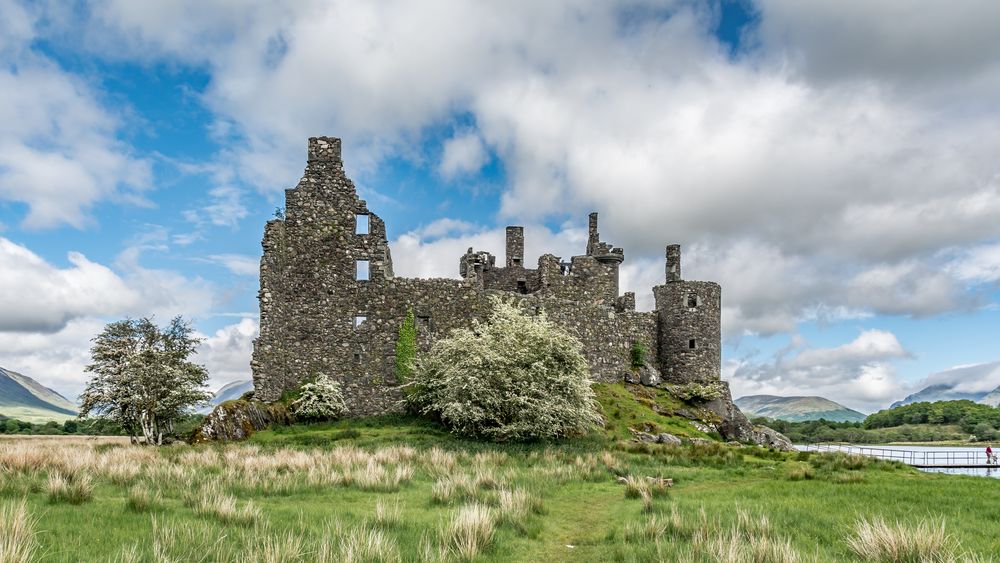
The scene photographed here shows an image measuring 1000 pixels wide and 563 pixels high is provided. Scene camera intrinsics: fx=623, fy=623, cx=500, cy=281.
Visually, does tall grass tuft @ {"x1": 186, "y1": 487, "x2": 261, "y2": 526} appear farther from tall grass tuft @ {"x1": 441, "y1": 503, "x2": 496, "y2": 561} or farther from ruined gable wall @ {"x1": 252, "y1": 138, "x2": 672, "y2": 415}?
ruined gable wall @ {"x1": 252, "y1": 138, "x2": 672, "y2": 415}

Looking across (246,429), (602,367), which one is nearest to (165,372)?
(246,429)

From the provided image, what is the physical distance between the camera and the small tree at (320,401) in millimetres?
29609

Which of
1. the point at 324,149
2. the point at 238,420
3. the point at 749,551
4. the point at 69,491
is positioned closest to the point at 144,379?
the point at 238,420

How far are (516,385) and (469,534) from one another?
1781 centimetres

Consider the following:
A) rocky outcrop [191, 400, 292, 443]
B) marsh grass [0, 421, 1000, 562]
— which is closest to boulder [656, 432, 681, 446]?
marsh grass [0, 421, 1000, 562]

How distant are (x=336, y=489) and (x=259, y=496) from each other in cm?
179

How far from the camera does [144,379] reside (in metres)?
30.5

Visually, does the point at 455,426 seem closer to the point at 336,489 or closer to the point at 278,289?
the point at 278,289

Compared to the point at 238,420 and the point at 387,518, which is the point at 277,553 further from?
the point at 238,420

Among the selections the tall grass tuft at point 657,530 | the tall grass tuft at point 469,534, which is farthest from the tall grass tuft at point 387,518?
the tall grass tuft at point 657,530

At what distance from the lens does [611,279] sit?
1615 inches

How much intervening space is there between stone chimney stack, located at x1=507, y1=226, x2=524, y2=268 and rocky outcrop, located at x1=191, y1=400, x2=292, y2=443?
1969 cm

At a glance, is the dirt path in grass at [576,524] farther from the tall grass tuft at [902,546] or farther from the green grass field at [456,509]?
the tall grass tuft at [902,546]

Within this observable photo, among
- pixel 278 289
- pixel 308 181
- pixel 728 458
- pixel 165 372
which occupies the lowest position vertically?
pixel 728 458
